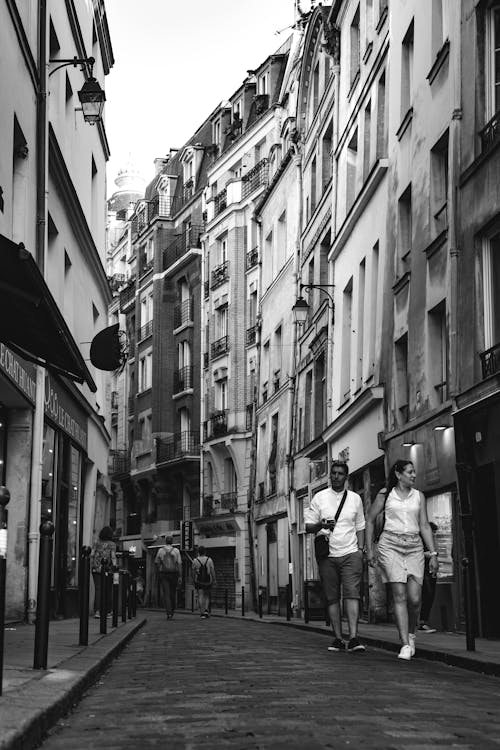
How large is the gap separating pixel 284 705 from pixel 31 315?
148 inches

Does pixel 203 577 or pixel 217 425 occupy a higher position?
pixel 217 425

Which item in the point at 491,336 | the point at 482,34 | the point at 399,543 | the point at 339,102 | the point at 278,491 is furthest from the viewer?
the point at 278,491

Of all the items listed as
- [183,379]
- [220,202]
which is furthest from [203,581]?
[183,379]

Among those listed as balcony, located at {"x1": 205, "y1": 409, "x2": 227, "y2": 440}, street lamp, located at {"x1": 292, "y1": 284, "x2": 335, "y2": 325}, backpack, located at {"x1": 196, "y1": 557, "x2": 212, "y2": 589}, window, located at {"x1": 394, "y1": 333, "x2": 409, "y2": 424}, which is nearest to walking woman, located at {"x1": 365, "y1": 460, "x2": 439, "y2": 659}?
window, located at {"x1": 394, "y1": 333, "x2": 409, "y2": 424}

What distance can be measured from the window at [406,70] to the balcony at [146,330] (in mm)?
39290

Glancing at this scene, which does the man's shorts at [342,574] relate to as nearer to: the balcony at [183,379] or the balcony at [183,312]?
the balcony at [183,379]

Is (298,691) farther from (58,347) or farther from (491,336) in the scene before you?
(491,336)

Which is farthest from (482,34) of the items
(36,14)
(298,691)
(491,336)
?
(298,691)

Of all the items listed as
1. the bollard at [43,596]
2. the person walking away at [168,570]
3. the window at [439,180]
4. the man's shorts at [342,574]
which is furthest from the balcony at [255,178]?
the bollard at [43,596]

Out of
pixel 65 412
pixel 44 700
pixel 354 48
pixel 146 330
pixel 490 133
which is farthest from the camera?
pixel 146 330

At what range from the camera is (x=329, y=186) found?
31.1 m

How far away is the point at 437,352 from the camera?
1872cm

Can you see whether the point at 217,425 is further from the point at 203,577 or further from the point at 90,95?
the point at 90,95

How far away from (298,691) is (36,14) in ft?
39.7
